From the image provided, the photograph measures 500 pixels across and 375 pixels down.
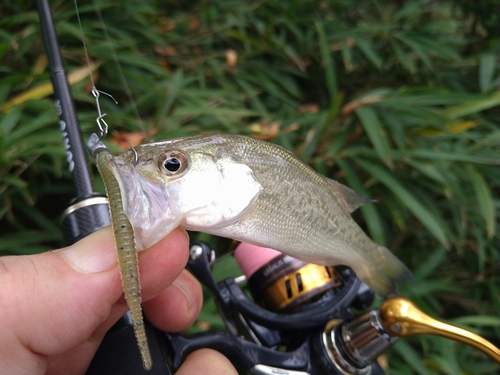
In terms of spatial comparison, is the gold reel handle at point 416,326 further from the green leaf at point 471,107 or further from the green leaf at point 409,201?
the green leaf at point 471,107

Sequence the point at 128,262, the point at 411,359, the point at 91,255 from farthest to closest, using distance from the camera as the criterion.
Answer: the point at 411,359
the point at 91,255
the point at 128,262

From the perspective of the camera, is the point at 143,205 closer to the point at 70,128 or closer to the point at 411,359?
the point at 70,128

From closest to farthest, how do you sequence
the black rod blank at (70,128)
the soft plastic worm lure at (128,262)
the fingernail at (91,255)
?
the soft plastic worm lure at (128,262), the fingernail at (91,255), the black rod blank at (70,128)

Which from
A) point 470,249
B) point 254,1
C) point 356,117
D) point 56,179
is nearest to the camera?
point 56,179

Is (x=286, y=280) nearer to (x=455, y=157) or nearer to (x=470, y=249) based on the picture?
(x=455, y=157)

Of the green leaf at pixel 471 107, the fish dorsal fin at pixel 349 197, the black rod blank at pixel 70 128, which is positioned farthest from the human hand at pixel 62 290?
the green leaf at pixel 471 107

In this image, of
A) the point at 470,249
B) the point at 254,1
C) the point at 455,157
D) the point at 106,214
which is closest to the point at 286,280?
the point at 106,214

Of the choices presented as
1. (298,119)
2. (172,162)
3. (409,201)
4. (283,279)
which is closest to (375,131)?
(409,201)
